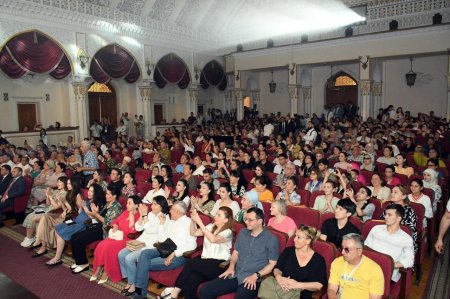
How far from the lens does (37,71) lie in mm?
12141

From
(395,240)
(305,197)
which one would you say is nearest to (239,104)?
(305,197)

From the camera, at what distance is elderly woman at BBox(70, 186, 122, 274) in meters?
5.08

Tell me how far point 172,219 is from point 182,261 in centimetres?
54

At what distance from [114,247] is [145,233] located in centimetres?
42

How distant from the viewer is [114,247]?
15.3 ft

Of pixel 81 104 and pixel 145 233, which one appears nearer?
pixel 145 233

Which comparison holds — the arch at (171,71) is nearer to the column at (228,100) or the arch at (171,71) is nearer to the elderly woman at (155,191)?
the column at (228,100)

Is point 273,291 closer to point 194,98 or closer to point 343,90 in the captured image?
point 194,98

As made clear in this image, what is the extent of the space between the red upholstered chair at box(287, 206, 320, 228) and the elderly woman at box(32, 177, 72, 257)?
10.9 feet

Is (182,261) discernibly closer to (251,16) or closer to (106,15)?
(106,15)

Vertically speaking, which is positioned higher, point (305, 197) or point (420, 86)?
point (420, 86)

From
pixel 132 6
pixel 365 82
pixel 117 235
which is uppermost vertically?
pixel 132 6

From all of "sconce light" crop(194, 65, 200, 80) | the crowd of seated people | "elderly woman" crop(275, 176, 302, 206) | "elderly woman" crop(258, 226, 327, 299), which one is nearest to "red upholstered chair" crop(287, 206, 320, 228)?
the crowd of seated people

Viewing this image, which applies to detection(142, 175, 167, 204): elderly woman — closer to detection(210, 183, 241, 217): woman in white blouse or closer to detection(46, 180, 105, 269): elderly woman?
detection(46, 180, 105, 269): elderly woman
